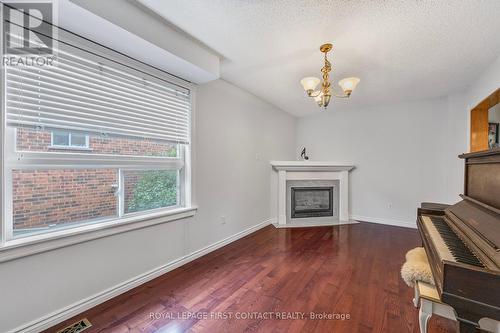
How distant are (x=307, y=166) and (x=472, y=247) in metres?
3.05

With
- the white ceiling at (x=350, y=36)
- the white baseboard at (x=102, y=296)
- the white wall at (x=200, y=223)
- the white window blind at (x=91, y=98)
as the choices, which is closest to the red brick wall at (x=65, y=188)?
the white window blind at (x=91, y=98)

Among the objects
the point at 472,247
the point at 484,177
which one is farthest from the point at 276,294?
the point at 484,177

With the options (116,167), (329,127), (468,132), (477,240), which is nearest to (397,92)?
(468,132)

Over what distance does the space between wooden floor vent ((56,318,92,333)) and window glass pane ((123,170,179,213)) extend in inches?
34.0

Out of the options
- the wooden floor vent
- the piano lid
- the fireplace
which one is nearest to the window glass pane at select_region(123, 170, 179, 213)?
the wooden floor vent

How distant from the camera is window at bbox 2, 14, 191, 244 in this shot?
140 cm

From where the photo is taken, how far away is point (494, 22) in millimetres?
1662

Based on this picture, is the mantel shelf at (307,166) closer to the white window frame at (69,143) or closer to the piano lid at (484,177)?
the piano lid at (484,177)

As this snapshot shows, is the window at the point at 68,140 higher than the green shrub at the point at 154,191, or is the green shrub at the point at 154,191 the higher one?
the window at the point at 68,140

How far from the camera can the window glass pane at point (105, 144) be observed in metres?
1.44

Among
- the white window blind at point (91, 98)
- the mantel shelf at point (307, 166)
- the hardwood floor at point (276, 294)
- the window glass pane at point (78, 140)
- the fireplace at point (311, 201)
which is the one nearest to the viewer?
the white window blind at point (91, 98)

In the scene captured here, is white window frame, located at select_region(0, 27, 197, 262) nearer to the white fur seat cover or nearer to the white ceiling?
the white ceiling

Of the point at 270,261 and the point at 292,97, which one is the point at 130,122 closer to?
the point at 270,261

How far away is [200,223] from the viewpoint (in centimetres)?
259
